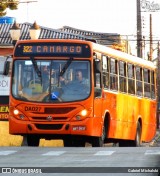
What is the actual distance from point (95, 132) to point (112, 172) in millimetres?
12735

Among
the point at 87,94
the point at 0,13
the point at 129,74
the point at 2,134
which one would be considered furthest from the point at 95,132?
the point at 0,13

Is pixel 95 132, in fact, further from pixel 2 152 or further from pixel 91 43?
pixel 2 152

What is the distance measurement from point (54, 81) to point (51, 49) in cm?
113

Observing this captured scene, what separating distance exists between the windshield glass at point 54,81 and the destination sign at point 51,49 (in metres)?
0.27

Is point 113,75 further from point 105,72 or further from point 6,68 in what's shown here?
point 6,68

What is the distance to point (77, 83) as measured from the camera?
28766 mm

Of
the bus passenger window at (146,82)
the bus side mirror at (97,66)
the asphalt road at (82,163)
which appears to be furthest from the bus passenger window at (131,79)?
the asphalt road at (82,163)

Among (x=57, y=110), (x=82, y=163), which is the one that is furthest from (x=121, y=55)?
(x=82, y=163)

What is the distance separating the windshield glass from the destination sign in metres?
0.27

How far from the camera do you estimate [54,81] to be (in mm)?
28906

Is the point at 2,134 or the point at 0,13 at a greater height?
the point at 0,13

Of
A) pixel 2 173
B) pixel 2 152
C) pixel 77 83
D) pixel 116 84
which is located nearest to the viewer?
pixel 2 173

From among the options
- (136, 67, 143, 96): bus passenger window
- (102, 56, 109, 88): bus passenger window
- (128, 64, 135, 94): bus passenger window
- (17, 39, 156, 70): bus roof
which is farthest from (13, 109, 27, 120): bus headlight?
(136, 67, 143, 96): bus passenger window

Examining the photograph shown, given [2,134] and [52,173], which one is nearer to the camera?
[52,173]
